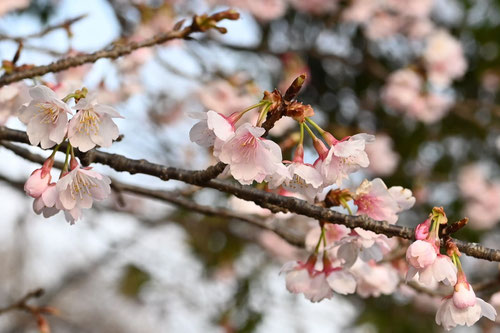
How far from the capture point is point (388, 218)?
1065mm

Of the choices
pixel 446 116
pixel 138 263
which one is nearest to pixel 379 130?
pixel 446 116

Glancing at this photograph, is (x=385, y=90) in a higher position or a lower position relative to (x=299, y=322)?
higher

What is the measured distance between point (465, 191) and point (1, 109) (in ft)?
10.9

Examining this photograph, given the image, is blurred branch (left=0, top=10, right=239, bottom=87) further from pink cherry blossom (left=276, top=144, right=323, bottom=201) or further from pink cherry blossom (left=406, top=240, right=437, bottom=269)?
pink cherry blossom (left=406, top=240, right=437, bottom=269)

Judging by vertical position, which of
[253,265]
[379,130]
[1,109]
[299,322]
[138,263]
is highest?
[1,109]

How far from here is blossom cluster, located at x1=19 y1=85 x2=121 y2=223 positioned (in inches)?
36.8

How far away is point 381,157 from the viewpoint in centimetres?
351

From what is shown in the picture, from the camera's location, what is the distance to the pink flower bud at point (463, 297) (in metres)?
0.94

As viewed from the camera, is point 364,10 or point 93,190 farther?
point 364,10

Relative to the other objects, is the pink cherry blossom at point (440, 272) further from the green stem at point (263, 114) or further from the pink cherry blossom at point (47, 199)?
the pink cherry blossom at point (47, 199)

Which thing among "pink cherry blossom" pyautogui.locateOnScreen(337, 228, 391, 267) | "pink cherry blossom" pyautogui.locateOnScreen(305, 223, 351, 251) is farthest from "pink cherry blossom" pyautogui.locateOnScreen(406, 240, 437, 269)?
"pink cherry blossom" pyautogui.locateOnScreen(305, 223, 351, 251)

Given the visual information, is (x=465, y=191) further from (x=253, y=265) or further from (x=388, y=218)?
(x=388, y=218)

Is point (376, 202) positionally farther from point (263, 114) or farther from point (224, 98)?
point (224, 98)

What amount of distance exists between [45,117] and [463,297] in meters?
0.73
